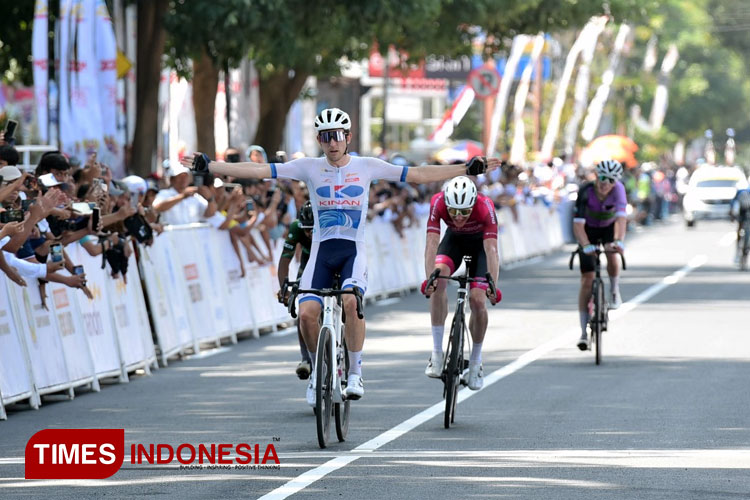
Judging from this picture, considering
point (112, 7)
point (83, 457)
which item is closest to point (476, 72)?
point (112, 7)

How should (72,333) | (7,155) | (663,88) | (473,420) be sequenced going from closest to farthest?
(473,420) → (7,155) → (72,333) → (663,88)

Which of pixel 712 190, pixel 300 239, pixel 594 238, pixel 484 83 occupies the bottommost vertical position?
pixel 712 190

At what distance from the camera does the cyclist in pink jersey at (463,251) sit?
12.6 m

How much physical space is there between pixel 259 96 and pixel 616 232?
1757 centimetres

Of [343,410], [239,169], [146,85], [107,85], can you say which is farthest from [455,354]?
[146,85]

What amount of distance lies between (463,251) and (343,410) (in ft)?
7.18

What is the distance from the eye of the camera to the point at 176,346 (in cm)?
1748

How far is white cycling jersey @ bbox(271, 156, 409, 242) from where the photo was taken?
11578mm

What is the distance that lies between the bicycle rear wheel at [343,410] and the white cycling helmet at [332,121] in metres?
1.36

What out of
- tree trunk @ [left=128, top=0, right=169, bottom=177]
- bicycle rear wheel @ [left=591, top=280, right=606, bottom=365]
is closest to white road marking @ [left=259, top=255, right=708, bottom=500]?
bicycle rear wheel @ [left=591, top=280, right=606, bottom=365]

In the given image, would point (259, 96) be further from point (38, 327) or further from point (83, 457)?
point (83, 457)

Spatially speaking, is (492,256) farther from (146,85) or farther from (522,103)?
(522,103)

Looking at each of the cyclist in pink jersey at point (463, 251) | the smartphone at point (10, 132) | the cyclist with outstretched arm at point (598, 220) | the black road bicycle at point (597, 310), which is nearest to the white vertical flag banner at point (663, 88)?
the cyclist with outstretched arm at point (598, 220)

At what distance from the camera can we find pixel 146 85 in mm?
25328
